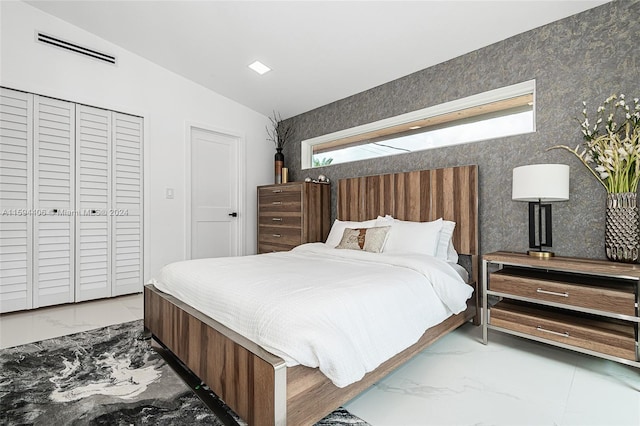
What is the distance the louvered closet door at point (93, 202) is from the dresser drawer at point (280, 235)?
185cm

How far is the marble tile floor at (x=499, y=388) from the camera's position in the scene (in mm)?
1539

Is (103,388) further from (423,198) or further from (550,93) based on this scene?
(550,93)

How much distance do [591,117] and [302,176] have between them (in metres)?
3.30

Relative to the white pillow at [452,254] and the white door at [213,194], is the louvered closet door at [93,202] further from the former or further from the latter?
the white pillow at [452,254]

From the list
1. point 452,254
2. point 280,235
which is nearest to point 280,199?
point 280,235

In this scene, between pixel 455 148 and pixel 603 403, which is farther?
pixel 455 148

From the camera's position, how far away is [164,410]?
1590 mm

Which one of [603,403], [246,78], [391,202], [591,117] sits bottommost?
[603,403]

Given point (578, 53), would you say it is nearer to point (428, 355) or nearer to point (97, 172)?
point (428, 355)

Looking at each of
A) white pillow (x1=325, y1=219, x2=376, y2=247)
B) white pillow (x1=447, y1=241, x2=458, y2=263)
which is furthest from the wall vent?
white pillow (x1=447, y1=241, x2=458, y2=263)

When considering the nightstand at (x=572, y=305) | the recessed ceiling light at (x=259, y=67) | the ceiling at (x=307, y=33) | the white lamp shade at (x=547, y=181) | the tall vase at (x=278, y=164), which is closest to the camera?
the nightstand at (x=572, y=305)

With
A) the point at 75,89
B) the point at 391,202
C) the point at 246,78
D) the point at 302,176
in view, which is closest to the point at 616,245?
the point at 391,202

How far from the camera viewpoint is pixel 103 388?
1.80 m

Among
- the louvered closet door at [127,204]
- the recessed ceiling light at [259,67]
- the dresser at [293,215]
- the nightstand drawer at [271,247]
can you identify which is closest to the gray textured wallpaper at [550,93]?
the dresser at [293,215]
